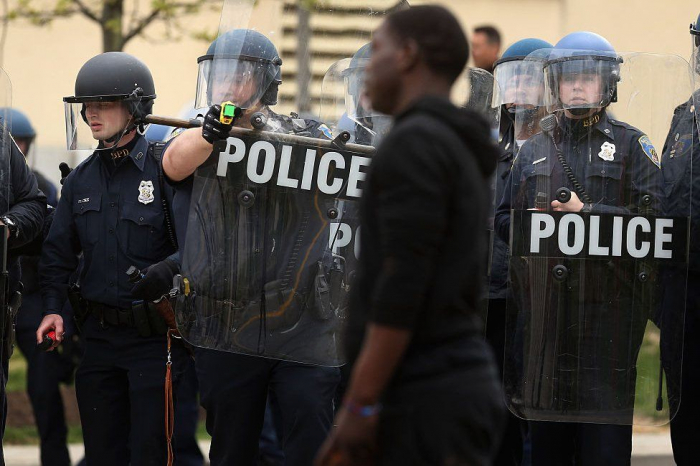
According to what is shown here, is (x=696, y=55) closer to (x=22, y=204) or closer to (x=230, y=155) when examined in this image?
(x=230, y=155)

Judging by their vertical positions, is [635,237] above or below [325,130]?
below

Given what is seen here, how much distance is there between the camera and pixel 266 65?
4.50m

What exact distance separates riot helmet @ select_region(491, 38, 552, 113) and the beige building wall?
531cm

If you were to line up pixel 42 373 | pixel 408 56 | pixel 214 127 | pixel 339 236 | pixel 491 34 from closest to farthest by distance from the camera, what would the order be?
pixel 408 56
pixel 214 127
pixel 339 236
pixel 42 373
pixel 491 34

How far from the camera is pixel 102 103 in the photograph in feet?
16.1

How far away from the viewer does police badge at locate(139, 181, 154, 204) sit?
4910mm

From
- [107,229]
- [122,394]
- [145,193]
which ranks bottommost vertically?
[122,394]

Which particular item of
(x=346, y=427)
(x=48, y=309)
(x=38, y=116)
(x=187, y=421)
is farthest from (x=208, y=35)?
(x=346, y=427)

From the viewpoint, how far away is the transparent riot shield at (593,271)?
4551mm

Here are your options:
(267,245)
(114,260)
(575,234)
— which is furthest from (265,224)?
(575,234)

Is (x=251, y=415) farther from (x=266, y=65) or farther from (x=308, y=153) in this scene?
(x=266, y=65)

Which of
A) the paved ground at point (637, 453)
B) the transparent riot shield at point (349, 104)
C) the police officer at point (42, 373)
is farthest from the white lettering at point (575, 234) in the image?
the paved ground at point (637, 453)

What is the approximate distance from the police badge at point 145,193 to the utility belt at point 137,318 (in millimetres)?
433

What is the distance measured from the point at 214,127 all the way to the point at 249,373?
0.94 m
